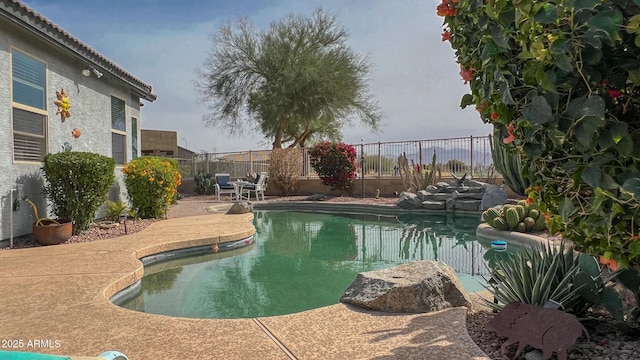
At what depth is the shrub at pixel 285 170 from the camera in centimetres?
1767

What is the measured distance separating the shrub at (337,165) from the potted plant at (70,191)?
10637 millimetres

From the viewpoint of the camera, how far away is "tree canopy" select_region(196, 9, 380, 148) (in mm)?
20281

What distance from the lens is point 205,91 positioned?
22.4 metres

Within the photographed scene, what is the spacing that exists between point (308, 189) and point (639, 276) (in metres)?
15.9

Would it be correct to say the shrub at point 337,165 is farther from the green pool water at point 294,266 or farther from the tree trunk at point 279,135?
the green pool water at point 294,266

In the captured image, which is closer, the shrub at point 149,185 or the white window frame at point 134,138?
the shrub at point 149,185

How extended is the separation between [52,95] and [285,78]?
14.1 metres

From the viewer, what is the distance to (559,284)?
98.5 inches

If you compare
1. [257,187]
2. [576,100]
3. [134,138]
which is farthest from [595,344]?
[257,187]

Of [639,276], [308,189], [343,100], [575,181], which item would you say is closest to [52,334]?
[575,181]

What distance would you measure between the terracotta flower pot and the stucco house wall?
1.06 feet

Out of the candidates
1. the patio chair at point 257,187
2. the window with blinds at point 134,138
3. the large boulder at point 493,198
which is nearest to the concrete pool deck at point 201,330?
the window with blinds at point 134,138

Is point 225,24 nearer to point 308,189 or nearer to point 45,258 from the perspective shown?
point 308,189

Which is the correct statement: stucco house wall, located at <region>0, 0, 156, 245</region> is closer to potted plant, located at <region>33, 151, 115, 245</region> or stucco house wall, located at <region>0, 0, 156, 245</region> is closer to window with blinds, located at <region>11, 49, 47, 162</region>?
window with blinds, located at <region>11, 49, 47, 162</region>
